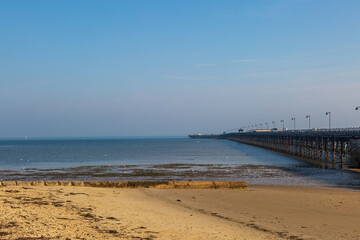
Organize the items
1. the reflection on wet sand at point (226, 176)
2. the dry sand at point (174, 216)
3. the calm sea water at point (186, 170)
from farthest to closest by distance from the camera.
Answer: the calm sea water at point (186, 170) < the reflection on wet sand at point (226, 176) < the dry sand at point (174, 216)

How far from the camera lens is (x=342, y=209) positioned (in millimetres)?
16062

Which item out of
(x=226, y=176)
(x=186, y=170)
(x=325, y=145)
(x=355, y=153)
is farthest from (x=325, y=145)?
(x=226, y=176)

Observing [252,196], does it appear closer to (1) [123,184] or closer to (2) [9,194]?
(1) [123,184]

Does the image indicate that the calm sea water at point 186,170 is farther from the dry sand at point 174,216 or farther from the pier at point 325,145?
the dry sand at point 174,216

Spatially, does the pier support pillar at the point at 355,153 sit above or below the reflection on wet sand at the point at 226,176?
above

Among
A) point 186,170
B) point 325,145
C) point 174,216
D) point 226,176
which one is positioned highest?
point 325,145

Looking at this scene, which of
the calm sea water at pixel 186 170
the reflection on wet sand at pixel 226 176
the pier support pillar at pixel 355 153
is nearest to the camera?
the reflection on wet sand at pixel 226 176

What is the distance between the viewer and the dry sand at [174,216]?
9969 millimetres

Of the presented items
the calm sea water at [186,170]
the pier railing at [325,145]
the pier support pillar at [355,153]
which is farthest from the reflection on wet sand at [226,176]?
the pier railing at [325,145]

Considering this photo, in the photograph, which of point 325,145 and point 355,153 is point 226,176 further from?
point 325,145

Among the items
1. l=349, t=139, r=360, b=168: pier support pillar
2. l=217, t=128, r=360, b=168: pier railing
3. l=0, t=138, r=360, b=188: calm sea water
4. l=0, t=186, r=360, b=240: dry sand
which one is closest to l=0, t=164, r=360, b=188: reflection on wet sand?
l=0, t=138, r=360, b=188: calm sea water

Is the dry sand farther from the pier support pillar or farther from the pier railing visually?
the pier railing

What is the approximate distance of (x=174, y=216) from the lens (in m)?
13.2

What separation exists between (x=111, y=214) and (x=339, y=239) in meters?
6.73
